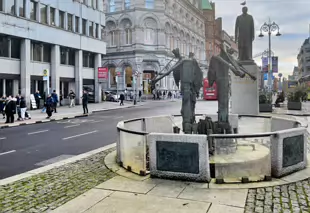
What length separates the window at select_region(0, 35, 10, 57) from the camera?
96.6ft

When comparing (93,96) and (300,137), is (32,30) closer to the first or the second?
(93,96)

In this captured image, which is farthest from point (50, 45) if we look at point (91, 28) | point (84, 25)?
point (91, 28)

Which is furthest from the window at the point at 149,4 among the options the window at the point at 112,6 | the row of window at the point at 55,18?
the row of window at the point at 55,18

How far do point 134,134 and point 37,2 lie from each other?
30.7m

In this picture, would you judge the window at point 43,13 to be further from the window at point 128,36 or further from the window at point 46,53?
the window at point 128,36

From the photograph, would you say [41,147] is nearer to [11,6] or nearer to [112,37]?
[11,6]

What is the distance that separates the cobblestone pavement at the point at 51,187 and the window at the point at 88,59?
35.8m

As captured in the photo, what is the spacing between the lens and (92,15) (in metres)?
42.3

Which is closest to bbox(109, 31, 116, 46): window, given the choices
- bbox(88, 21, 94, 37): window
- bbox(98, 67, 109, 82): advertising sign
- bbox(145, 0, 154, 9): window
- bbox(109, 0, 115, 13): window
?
bbox(109, 0, 115, 13): window

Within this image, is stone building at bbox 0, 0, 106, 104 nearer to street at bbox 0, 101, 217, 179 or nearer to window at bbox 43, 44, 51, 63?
window at bbox 43, 44, 51, 63

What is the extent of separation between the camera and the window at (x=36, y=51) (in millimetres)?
33469

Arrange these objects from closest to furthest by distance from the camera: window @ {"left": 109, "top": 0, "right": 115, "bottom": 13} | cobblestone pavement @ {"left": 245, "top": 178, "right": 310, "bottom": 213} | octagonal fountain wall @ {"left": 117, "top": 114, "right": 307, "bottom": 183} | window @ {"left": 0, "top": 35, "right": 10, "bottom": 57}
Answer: cobblestone pavement @ {"left": 245, "top": 178, "right": 310, "bottom": 213} < octagonal fountain wall @ {"left": 117, "top": 114, "right": 307, "bottom": 183} < window @ {"left": 0, "top": 35, "right": 10, "bottom": 57} < window @ {"left": 109, "top": 0, "right": 115, "bottom": 13}

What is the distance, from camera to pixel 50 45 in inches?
1398

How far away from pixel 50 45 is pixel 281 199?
1354 inches
